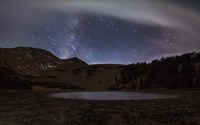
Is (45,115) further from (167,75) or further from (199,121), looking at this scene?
(167,75)

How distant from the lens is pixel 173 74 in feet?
544

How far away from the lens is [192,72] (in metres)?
161

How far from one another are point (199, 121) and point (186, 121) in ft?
4.36

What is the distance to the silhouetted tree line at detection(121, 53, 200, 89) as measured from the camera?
514 ft

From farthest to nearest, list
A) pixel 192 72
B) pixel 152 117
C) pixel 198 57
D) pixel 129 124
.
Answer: pixel 198 57, pixel 192 72, pixel 152 117, pixel 129 124

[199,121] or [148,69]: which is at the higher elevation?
[148,69]

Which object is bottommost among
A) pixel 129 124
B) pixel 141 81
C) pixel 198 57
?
pixel 129 124

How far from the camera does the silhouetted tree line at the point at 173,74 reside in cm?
15668

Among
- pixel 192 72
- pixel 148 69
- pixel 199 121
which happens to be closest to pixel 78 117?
pixel 199 121

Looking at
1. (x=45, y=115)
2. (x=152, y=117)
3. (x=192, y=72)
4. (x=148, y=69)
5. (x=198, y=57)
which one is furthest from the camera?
(x=148, y=69)

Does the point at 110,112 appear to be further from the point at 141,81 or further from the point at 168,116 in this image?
the point at 141,81

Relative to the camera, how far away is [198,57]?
18000 cm

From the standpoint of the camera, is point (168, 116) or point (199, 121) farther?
point (168, 116)

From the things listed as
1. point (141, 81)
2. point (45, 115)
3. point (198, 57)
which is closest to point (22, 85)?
point (141, 81)
